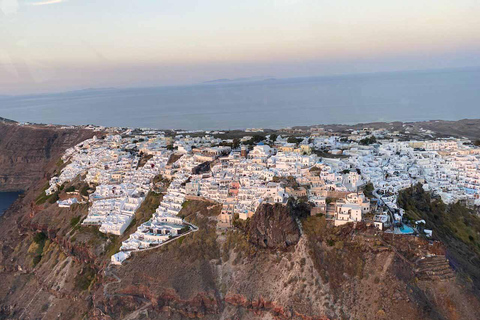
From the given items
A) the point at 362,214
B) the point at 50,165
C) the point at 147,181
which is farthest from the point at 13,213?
the point at 362,214

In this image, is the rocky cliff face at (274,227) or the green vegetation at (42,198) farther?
the green vegetation at (42,198)

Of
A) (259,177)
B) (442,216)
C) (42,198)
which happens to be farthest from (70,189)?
(442,216)

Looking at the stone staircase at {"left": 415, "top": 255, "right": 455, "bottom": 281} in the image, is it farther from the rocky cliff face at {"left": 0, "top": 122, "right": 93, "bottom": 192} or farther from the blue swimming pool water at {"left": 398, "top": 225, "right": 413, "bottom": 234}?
the rocky cliff face at {"left": 0, "top": 122, "right": 93, "bottom": 192}

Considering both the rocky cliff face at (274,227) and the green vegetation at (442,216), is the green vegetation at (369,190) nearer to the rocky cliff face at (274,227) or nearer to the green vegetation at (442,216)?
the green vegetation at (442,216)

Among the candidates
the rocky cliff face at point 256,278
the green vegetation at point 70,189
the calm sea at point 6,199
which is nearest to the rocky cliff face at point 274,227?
the rocky cliff face at point 256,278

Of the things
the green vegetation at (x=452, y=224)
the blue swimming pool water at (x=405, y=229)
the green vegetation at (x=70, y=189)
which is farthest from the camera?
the green vegetation at (x=70, y=189)

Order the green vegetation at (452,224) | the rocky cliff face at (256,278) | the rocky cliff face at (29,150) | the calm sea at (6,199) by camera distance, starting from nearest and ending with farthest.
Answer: the rocky cliff face at (256,278) < the green vegetation at (452,224) < the calm sea at (6,199) < the rocky cliff face at (29,150)

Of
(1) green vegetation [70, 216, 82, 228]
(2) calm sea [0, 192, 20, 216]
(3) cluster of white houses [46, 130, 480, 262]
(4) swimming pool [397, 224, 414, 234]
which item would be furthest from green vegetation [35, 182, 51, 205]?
(4) swimming pool [397, 224, 414, 234]
